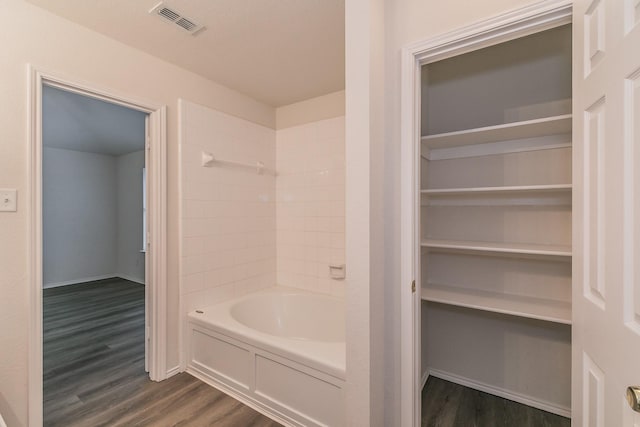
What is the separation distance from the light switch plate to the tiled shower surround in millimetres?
940

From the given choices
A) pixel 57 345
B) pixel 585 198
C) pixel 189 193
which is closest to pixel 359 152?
pixel 585 198

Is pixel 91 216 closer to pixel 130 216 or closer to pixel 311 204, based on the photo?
pixel 130 216

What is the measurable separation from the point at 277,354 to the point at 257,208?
1.53 m

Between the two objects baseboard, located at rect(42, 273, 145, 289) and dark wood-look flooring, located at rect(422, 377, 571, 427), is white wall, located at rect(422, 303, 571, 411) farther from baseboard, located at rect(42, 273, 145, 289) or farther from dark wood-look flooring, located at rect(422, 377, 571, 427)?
baseboard, located at rect(42, 273, 145, 289)

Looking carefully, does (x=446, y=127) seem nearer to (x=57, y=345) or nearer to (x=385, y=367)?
(x=385, y=367)

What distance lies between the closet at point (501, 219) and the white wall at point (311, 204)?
0.82 m

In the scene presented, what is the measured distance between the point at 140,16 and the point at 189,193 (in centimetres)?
119

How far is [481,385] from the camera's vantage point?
7.08ft

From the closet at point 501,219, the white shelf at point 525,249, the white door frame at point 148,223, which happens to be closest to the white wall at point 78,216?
the white door frame at point 148,223

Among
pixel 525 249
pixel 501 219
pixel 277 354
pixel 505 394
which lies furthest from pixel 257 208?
pixel 505 394

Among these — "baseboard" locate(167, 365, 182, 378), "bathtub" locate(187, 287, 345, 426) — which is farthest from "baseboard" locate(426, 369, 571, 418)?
"baseboard" locate(167, 365, 182, 378)

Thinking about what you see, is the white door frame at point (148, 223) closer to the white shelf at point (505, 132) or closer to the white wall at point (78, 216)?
the white shelf at point (505, 132)

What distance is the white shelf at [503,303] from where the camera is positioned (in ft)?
5.66

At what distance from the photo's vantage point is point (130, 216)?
545 cm
